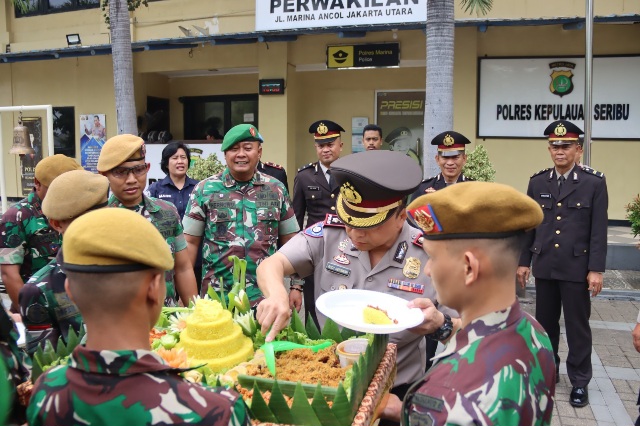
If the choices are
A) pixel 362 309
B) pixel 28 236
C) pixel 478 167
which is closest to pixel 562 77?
pixel 478 167

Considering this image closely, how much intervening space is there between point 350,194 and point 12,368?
130cm

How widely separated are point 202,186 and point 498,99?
8.22 meters

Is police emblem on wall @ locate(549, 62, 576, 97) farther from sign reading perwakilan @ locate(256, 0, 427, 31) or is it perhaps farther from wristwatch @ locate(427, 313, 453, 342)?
wristwatch @ locate(427, 313, 453, 342)

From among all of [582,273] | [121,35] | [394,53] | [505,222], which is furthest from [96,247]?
[394,53]

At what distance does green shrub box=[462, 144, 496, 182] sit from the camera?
705 cm

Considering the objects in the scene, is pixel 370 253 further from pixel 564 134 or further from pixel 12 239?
pixel 564 134

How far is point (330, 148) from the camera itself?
5.83 m

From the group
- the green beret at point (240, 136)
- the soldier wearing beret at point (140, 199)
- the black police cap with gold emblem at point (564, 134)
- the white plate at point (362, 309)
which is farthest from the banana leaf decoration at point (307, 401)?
the black police cap with gold emblem at point (564, 134)

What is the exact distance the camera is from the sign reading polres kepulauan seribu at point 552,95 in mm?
10164

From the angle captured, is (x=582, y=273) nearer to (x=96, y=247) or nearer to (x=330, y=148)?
(x=330, y=148)

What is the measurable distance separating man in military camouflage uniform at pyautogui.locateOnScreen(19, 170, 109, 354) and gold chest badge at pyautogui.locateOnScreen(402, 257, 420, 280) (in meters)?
1.40

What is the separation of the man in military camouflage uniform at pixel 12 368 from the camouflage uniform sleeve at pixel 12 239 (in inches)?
76.4

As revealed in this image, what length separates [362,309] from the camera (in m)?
2.10

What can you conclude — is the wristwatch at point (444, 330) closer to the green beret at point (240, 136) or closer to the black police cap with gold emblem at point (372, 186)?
the black police cap with gold emblem at point (372, 186)
